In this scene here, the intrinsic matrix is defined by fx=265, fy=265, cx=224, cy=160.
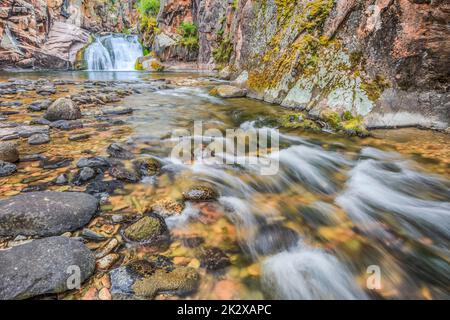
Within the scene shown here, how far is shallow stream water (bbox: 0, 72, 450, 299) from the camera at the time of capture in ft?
7.20

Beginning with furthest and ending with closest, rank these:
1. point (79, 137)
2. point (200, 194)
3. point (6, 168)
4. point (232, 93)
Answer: point (232, 93), point (79, 137), point (6, 168), point (200, 194)

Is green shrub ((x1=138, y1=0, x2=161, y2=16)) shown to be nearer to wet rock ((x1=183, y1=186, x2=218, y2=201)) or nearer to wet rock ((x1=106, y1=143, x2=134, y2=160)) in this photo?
wet rock ((x1=106, y1=143, x2=134, y2=160))

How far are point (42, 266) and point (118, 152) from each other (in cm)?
263

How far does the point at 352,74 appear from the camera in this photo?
21.5ft

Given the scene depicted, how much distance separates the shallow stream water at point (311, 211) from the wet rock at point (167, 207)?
94 millimetres

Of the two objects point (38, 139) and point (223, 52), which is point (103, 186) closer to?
point (38, 139)

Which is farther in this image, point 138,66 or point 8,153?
point 138,66

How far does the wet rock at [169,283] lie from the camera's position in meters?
1.95

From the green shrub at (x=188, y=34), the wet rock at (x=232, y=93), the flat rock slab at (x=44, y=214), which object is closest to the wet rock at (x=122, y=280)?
the flat rock slab at (x=44, y=214)

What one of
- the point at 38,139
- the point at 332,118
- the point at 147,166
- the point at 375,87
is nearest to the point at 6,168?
the point at 38,139

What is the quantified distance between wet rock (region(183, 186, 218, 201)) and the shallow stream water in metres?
0.10

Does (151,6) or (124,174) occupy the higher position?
(151,6)

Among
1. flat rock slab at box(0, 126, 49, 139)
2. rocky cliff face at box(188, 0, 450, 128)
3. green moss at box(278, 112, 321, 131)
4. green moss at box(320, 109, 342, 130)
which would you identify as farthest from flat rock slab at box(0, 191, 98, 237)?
rocky cliff face at box(188, 0, 450, 128)

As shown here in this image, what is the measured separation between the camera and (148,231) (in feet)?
8.31
